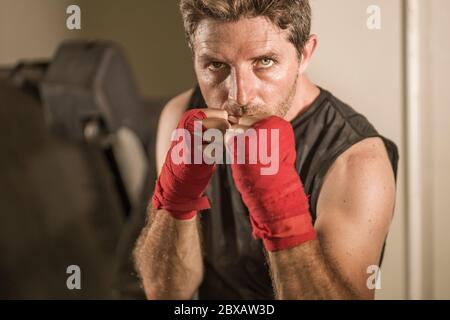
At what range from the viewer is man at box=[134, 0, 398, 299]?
0.62 m

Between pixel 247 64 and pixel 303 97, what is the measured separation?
96 millimetres

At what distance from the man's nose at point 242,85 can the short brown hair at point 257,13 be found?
0.06 m

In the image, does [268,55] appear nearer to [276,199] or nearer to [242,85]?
[242,85]

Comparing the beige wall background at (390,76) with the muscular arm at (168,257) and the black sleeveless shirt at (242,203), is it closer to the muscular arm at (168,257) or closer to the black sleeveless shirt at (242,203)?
the black sleeveless shirt at (242,203)

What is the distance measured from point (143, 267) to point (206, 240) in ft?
0.33

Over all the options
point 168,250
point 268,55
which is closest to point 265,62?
point 268,55

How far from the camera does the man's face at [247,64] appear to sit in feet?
2.04

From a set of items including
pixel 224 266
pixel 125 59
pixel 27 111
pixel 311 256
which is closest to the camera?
pixel 311 256

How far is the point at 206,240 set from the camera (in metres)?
0.72

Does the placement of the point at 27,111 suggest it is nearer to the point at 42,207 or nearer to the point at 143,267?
the point at 42,207

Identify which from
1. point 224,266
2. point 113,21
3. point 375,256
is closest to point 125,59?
Result: point 113,21

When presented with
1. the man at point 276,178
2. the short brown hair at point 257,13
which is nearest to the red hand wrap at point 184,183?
the man at point 276,178

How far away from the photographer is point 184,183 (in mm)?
648

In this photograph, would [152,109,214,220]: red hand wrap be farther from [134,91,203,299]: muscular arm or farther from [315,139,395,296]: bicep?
[315,139,395,296]: bicep
